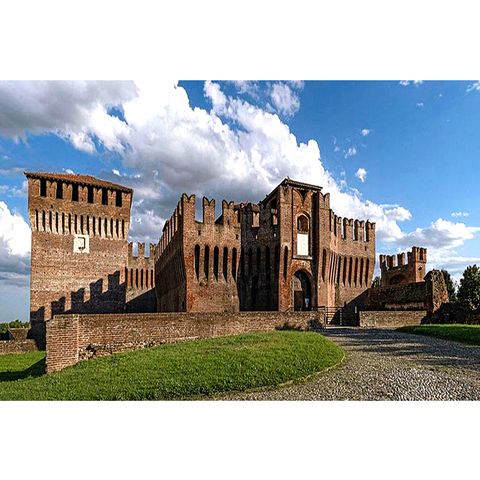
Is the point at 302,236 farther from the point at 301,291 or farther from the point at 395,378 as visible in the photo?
the point at 395,378

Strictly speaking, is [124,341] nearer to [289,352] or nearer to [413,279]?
[289,352]

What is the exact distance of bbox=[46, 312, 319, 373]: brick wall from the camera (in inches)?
473

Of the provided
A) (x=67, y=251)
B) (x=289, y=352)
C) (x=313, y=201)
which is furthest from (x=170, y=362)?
(x=67, y=251)

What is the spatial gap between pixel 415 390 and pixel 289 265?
1628 cm

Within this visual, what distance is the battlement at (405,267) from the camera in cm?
3681

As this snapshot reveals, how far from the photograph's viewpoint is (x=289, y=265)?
24172mm

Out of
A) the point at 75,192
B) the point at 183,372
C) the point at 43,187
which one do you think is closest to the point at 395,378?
the point at 183,372

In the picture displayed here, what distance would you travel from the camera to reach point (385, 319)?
73.8 feet

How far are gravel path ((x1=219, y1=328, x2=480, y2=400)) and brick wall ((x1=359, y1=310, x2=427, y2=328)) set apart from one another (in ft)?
28.7

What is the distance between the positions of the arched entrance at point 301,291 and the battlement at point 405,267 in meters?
15.0

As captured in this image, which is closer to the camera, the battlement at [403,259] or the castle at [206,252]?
the castle at [206,252]

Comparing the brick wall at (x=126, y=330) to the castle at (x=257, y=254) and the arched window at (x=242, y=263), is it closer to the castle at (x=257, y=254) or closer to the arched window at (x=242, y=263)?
the castle at (x=257, y=254)

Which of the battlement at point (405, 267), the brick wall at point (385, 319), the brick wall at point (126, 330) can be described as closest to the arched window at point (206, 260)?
the brick wall at point (126, 330)

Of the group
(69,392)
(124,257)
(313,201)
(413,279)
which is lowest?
(69,392)
